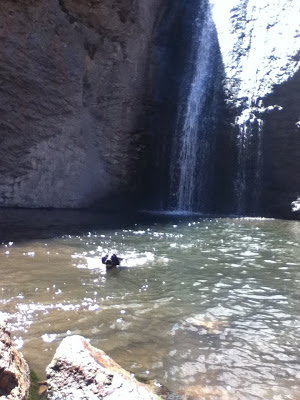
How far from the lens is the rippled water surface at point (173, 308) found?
328 cm

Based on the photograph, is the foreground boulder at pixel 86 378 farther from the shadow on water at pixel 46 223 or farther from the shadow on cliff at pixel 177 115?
the shadow on cliff at pixel 177 115

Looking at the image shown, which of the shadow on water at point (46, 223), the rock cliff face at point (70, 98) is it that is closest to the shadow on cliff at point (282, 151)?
the rock cliff face at point (70, 98)

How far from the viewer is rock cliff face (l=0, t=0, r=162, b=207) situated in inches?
550

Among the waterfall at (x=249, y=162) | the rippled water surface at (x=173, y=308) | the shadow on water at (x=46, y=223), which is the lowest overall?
the rippled water surface at (x=173, y=308)

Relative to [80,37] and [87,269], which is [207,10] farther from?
[87,269]

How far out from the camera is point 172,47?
63.1 ft

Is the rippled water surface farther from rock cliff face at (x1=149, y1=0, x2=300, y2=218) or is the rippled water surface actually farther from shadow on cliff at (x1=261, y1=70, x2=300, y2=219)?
rock cliff face at (x1=149, y1=0, x2=300, y2=218)

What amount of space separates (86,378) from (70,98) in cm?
1404

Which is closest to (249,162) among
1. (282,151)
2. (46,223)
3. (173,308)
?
(282,151)

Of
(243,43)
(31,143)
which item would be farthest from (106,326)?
(243,43)

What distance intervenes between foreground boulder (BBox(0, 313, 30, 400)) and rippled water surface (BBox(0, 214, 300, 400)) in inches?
27.0

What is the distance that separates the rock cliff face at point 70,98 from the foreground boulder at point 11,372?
40.5 feet

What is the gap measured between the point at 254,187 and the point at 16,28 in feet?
34.3

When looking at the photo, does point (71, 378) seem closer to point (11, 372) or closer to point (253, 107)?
point (11, 372)
